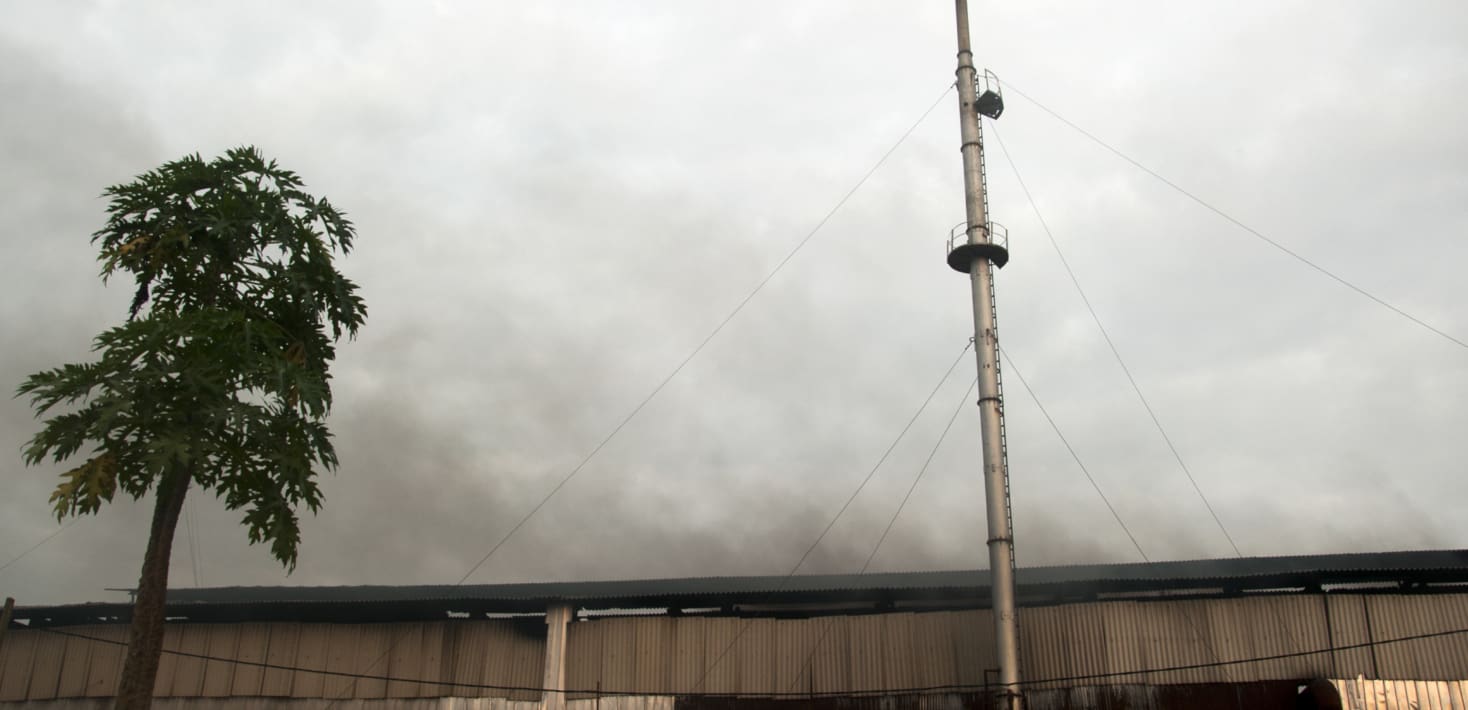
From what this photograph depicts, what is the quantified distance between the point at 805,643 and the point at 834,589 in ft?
6.44

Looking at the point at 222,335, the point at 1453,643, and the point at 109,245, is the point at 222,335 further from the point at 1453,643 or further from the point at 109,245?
the point at 1453,643

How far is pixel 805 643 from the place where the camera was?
30828 millimetres

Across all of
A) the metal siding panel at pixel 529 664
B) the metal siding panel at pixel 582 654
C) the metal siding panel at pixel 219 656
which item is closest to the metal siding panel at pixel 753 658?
the metal siding panel at pixel 582 654

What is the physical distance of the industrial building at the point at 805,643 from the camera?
26719 millimetres

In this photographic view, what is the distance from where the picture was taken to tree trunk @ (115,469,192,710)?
71.1 ft

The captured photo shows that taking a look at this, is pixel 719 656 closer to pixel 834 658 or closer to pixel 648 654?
pixel 648 654

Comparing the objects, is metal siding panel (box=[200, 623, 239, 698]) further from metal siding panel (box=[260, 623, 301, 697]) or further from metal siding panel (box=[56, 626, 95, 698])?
metal siding panel (box=[56, 626, 95, 698])

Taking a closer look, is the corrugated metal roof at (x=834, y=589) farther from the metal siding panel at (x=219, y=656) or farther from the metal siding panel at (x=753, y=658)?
the metal siding panel at (x=753, y=658)

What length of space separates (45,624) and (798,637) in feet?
102

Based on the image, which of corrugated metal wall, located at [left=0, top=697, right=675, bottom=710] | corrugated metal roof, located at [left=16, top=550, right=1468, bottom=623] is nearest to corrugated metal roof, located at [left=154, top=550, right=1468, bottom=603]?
corrugated metal roof, located at [left=16, top=550, right=1468, bottom=623]

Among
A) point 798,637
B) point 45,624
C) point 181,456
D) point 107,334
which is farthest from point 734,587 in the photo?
point 45,624

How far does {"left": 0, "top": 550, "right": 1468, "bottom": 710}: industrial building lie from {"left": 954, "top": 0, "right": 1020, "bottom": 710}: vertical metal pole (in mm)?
1923

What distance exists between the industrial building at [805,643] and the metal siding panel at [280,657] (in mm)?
64

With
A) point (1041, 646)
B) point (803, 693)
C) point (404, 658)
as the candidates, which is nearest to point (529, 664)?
point (404, 658)
